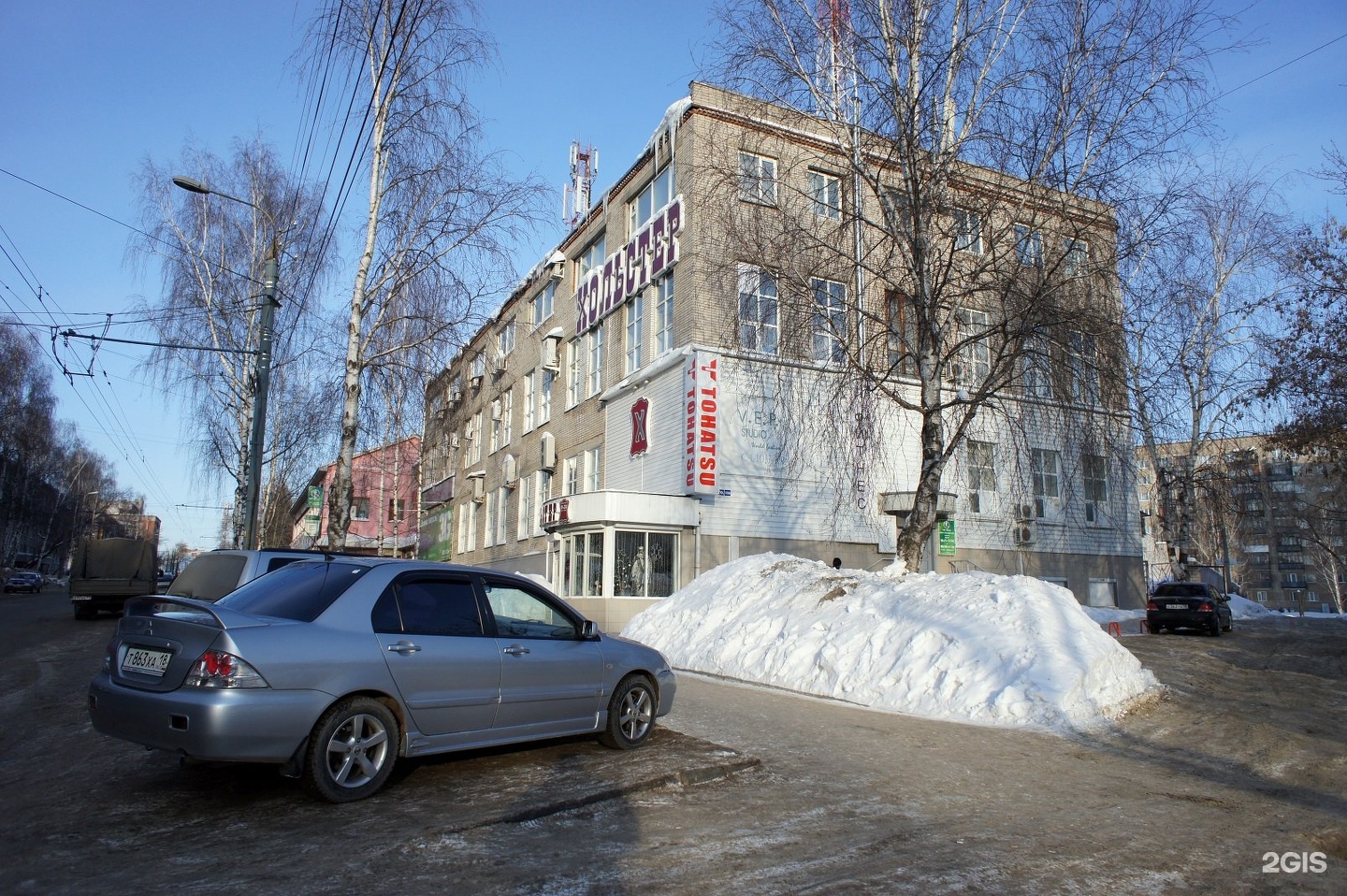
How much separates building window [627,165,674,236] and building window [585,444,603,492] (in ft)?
24.7

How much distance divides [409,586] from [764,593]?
963cm

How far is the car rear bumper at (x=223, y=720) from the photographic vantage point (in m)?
4.78

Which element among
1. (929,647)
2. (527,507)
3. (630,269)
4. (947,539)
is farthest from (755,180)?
(527,507)

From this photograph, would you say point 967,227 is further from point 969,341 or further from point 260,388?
point 260,388

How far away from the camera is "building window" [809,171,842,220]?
588 inches

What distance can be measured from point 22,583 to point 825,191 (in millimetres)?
55174

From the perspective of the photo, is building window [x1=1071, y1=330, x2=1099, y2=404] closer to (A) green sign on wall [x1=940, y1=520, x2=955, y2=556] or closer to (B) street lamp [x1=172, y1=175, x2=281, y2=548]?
(A) green sign on wall [x1=940, y1=520, x2=955, y2=556]

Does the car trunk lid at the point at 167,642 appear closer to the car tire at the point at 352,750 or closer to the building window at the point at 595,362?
the car tire at the point at 352,750

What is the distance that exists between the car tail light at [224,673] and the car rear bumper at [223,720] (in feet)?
0.12

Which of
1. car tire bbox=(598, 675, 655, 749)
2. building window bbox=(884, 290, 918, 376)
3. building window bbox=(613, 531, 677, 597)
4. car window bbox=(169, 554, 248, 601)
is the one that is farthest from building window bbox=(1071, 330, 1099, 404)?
car window bbox=(169, 554, 248, 601)

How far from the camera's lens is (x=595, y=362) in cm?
3125

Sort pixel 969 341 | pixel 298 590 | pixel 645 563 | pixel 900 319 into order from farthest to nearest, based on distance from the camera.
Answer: pixel 645 563, pixel 900 319, pixel 969 341, pixel 298 590

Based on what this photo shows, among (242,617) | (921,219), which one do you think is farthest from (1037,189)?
(242,617)

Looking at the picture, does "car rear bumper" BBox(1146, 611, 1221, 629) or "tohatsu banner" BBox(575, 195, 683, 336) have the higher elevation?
"tohatsu banner" BBox(575, 195, 683, 336)
